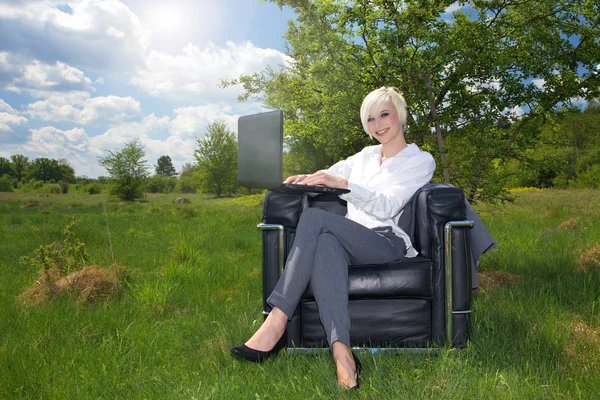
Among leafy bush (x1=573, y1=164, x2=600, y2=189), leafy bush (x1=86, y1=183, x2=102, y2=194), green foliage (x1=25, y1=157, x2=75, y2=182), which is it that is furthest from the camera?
green foliage (x1=25, y1=157, x2=75, y2=182)

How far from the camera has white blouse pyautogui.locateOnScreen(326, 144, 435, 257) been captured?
2492 mm

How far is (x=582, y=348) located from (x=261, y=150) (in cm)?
192

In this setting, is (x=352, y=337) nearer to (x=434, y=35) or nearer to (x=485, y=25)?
(x=434, y=35)

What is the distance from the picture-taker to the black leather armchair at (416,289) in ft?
8.13

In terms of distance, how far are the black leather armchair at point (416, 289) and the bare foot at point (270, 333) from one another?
8.2 inches

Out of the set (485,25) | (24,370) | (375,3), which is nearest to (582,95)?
(485,25)

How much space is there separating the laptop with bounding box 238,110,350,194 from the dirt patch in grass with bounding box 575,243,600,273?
120 inches

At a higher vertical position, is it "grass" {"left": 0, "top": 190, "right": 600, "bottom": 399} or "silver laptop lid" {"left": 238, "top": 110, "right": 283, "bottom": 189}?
"silver laptop lid" {"left": 238, "top": 110, "right": 283, "bottom": 189}

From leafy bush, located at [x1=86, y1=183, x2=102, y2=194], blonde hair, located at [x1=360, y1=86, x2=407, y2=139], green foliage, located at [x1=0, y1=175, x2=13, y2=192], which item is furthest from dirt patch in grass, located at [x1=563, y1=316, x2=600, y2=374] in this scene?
green foliage, located at [x1=0, y1=175, x2=13, y2=192]

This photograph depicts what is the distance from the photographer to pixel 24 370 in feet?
8.22

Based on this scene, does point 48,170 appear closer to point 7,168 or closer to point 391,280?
point 7,168

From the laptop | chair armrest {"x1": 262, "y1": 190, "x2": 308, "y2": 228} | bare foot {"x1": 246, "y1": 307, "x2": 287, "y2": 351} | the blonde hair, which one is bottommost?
bare foot {"x1": 246, "y1": 307, "x2": 287, "y2": 351}

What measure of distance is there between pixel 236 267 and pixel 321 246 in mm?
2667

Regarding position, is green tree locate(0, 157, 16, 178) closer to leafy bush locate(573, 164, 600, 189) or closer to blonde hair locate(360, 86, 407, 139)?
leafy bush locate(573, 164, 600, 189)
